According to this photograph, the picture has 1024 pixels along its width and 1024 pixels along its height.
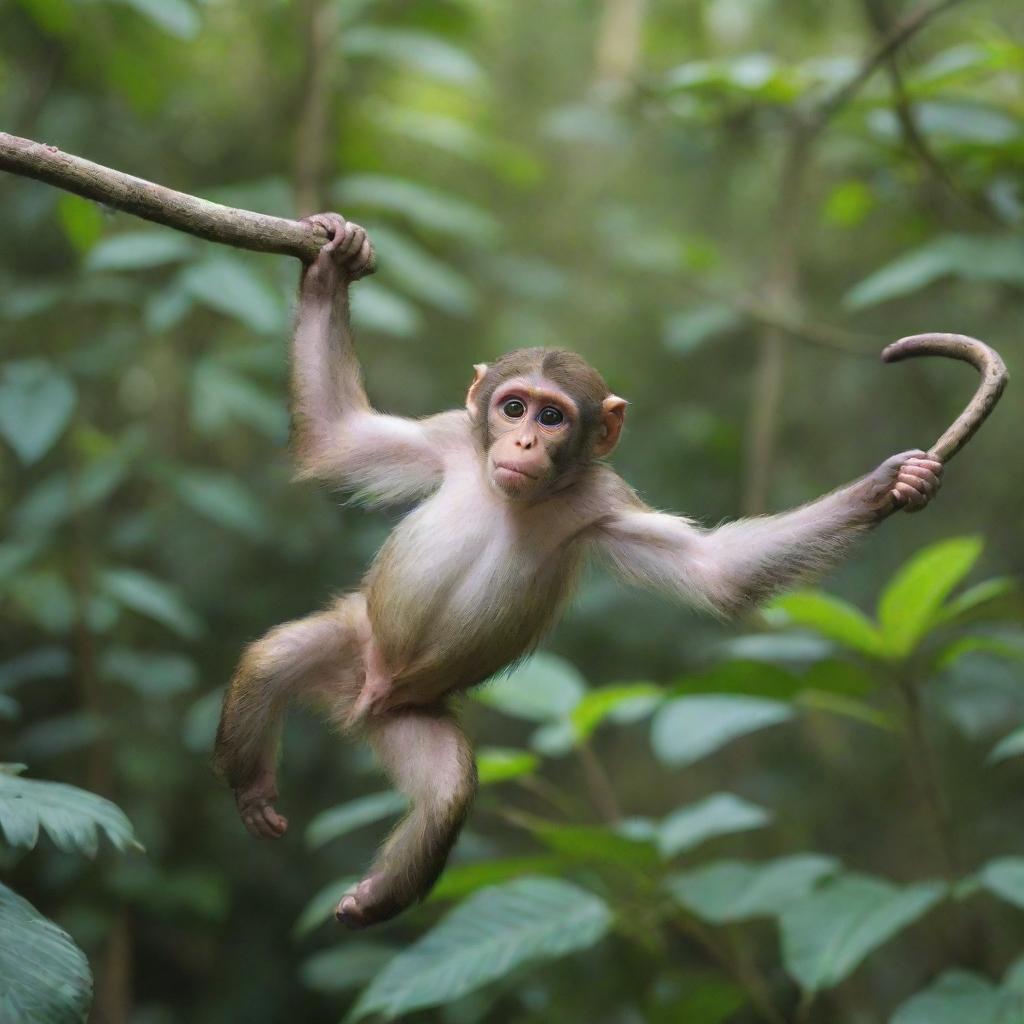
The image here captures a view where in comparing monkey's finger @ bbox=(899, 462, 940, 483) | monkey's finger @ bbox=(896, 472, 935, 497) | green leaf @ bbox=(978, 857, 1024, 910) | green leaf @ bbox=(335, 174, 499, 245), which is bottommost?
green leaf @ bbox=(978, 857, 1024, 910)

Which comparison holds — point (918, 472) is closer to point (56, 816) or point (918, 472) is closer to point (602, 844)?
point (602, 844)

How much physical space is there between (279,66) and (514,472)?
4714 mm

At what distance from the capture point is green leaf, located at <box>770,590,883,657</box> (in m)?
4.33

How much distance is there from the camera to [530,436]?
3.69m

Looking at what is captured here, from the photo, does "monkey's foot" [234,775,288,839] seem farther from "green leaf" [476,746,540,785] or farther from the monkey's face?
the monkey's face

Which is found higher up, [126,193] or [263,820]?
[126,193]

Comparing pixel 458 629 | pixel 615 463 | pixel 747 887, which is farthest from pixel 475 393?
pixel 615 463

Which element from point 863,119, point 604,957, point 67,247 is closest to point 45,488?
point 67,247

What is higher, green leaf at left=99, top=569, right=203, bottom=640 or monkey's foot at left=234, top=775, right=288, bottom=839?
green leaf at left=99, top=569, right=203, bottom=640

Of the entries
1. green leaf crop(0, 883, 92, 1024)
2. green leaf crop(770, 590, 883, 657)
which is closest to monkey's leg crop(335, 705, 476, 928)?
green leaf crop(0, 883, 92, 1024)

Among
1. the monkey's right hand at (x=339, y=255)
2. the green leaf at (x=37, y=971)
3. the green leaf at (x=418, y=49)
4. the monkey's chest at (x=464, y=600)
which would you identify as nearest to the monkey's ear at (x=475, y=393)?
the monkey's chest at (x=464, y=600)

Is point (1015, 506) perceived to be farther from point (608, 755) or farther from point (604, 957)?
point (604, 957)

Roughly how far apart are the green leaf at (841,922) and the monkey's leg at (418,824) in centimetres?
138

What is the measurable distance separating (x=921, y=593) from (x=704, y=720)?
1018 mm
